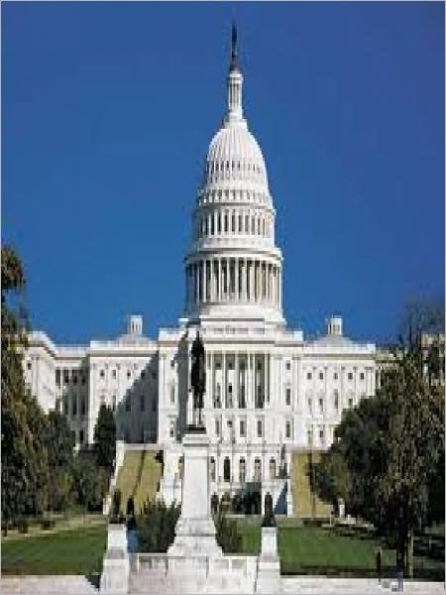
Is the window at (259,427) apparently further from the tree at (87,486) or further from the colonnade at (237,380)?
the tree at (87,486)

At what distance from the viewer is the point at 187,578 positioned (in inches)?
1174

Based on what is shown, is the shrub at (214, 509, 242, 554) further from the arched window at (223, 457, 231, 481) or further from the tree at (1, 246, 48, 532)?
the arched window at (223, 457, 231, 481)

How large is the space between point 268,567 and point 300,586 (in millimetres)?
688

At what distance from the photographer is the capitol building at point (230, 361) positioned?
110m

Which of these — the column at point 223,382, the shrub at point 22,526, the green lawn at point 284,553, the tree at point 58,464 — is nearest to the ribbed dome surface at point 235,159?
the column at point 223,382

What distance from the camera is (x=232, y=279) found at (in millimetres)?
118438

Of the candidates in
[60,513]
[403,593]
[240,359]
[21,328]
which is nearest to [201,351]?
[21,328]

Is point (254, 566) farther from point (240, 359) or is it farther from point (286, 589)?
point (240, 359)

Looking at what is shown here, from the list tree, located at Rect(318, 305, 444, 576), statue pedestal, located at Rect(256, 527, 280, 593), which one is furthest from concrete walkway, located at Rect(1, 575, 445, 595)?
tree, located at Rect(318, 305, 444, 576)

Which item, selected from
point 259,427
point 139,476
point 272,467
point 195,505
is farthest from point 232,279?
point 195,505

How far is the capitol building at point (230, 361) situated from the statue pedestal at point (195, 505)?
71.5 metres

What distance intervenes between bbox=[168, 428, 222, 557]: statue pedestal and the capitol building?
71.5 metres

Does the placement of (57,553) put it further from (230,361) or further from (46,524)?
(230,361)

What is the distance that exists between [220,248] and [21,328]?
8883cm
